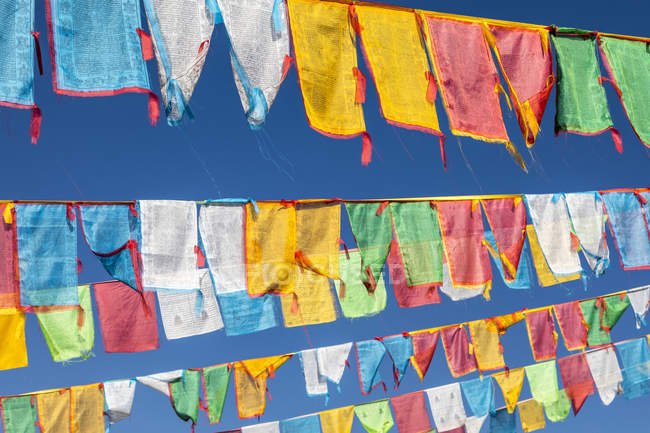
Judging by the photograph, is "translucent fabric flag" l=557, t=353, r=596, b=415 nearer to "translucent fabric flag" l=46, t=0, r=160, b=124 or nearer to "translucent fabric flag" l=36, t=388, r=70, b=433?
"translucent fabric flag" l=36, t=388, r=70, b=433

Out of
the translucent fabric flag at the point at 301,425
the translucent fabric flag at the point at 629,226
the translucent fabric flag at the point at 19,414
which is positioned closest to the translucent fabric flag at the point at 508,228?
the translucent fabric flag at the point at 629,226

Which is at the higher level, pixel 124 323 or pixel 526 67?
pixel 526 67

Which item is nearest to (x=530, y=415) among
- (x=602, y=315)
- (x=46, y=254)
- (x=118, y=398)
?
(x=602, y=315)

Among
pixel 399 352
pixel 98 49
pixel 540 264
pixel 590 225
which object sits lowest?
pixel 399 352

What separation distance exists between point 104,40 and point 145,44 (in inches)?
10.0

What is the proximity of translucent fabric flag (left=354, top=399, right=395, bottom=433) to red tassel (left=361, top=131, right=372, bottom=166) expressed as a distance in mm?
4537

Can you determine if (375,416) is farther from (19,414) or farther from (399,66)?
(399,66)

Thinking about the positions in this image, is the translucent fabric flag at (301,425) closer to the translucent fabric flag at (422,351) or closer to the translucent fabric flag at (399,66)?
the translucent fabric flag at (422,351)

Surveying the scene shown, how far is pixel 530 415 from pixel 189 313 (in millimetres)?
5730

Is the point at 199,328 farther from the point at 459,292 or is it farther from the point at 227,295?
the point at 459,292

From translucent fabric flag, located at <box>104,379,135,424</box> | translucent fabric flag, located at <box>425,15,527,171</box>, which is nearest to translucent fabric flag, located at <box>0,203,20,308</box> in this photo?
translucent fabric flag, located at <box>104,379,135,424</box>

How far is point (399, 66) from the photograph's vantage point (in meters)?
5.48

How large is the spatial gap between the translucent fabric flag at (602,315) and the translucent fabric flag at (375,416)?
310 centimetres

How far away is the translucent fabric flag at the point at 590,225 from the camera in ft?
24.9
